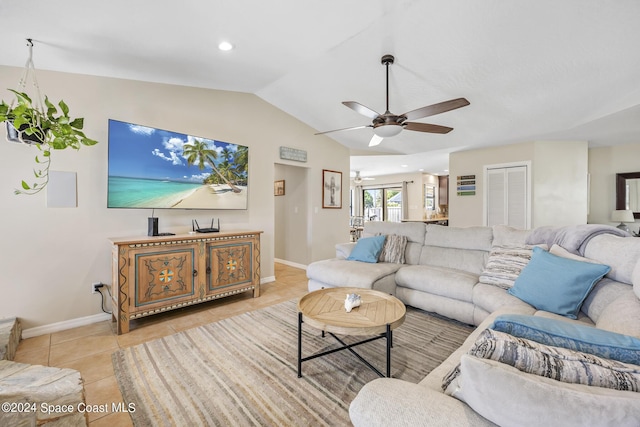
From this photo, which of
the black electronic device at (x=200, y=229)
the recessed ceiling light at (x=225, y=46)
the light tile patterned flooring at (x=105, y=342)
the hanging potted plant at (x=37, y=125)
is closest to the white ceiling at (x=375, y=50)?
the recessed ceiling light at (x=225, y=46)

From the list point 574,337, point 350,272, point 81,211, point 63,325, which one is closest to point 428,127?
point 350,272

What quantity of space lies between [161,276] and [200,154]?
1.54 meters

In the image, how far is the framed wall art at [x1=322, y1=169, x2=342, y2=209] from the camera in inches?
202

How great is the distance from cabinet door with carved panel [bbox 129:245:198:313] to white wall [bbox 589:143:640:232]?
23.1ft

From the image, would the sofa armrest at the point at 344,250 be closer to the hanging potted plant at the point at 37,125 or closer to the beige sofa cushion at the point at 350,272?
the beige sofa cushion at the point at 350,272

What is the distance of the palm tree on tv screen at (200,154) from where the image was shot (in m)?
3.25

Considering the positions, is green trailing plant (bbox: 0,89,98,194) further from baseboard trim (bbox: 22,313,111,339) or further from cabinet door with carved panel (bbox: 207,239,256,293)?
cabinet door with carved panel (bbox: 207,239,256,293)

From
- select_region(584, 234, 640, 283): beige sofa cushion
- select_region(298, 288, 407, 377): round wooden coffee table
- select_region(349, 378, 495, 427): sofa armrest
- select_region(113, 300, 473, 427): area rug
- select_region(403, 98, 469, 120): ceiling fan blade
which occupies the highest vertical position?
select_region(403, 98, 469, 120): ceiling fan blade

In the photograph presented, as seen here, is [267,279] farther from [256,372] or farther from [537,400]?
[537,400]

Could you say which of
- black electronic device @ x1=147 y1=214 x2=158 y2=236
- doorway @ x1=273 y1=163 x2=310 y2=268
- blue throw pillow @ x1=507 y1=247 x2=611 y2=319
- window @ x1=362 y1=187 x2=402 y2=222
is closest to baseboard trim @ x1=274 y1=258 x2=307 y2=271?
doorway @ x1=273 y1=163 x2=310 y2=268

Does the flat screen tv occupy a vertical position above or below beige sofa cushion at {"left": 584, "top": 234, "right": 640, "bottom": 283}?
above

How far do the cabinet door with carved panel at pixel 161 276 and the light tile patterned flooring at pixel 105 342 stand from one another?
0.24m

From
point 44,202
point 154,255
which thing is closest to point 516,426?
point 154,255

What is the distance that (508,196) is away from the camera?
16.2ft
